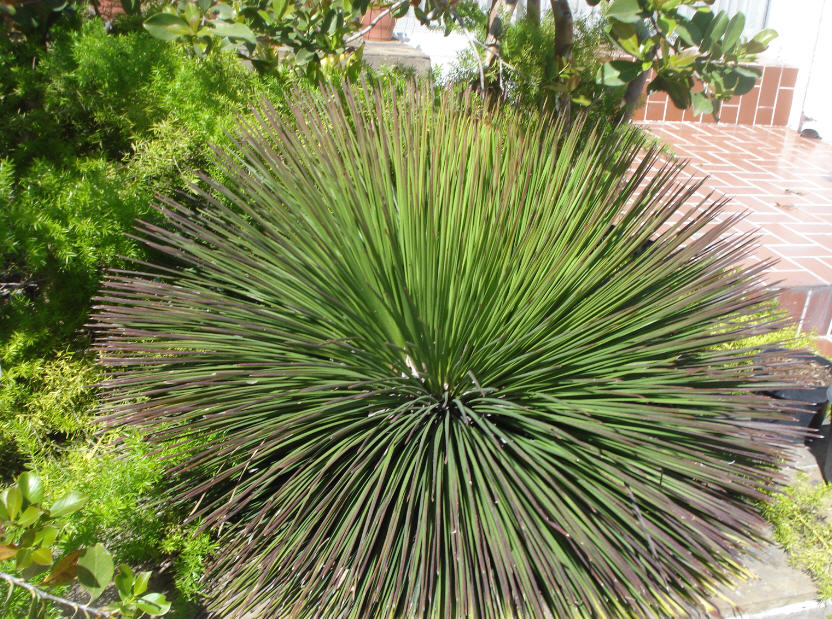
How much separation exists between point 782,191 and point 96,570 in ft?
18.4

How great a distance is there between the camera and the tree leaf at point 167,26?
7.19 feet

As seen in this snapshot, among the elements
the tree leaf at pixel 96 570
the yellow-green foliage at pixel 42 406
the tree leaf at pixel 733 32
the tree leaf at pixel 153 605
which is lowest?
the yellow-green foliage at pixel 42 406

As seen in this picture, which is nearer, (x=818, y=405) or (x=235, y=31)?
(x=235, y=31)

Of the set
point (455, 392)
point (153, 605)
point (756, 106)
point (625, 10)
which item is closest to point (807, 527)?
point (455, 392)

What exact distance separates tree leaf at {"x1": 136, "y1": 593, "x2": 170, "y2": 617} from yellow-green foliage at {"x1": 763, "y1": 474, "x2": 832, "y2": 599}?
72.8 inches

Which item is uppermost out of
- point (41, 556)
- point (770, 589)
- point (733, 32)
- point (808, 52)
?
point (733, 32)

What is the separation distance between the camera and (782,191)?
17.2ft

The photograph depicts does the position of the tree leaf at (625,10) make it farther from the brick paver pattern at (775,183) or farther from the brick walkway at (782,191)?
the brick paver pattern at (775,183)

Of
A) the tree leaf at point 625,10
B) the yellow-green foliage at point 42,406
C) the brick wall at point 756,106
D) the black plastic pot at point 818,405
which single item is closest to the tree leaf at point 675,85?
the tree leaf at point 625,10

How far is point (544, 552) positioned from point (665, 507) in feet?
0.98

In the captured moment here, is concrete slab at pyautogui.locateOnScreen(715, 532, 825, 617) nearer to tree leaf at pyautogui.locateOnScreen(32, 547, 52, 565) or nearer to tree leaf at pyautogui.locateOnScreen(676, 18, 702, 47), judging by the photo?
tree leaf at pyautogui.locateOnScreen(676, 18, 702, 47)

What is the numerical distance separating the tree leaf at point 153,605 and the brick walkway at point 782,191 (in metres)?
2.62

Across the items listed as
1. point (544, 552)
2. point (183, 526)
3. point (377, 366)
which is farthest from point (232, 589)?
point (544, 552)

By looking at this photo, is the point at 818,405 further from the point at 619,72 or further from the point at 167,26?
the point at 167,26
